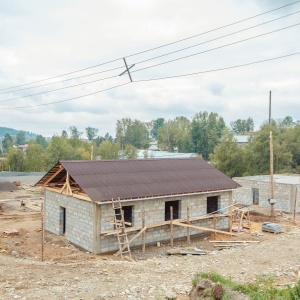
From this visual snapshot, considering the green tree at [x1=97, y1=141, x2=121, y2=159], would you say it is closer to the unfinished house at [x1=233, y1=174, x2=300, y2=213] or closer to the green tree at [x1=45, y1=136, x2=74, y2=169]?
the green tree at [x1=45, y1=136, x2=74, y2=169]

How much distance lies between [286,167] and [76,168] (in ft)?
113

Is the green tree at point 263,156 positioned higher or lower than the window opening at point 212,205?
higher

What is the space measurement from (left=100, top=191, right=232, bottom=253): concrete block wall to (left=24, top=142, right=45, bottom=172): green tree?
54.7 meters

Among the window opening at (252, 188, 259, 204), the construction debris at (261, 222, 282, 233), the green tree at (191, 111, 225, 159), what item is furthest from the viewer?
the green tree at (191, 111, 225, 159)

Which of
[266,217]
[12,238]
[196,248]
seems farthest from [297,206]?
[12,238]

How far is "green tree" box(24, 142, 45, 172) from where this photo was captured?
233ft

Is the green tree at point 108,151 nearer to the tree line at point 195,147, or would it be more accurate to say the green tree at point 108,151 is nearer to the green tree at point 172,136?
the tree line at point 195,147

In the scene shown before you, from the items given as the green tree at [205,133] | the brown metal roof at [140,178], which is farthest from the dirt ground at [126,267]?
the green tree at [205,133]

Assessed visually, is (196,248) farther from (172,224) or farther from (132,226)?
(132,226)

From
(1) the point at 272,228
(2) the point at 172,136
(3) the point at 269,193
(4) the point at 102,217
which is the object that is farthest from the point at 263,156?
(2) the point at 172,136

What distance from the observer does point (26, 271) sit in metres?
13.1

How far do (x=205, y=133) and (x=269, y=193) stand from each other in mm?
53236

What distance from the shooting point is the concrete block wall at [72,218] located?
1809 cm

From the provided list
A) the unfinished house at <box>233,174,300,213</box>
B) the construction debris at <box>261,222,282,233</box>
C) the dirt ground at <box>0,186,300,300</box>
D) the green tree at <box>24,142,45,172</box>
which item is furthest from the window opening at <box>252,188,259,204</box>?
the green tree at <box>24,142,45,172</box>
